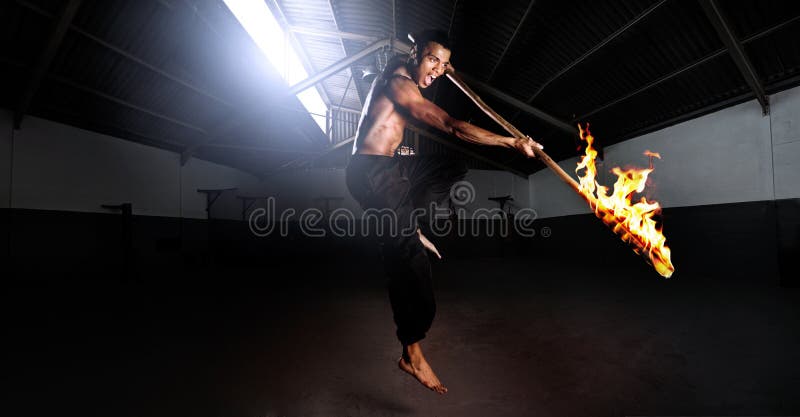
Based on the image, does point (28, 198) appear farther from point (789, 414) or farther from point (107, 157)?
point (789, 414)

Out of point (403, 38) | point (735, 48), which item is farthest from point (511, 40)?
point (735, 48)

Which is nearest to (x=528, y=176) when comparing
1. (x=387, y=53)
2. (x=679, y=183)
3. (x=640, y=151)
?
(x=640, y=151)

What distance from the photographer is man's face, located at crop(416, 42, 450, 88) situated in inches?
80.0

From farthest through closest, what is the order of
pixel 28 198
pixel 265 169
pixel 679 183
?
pixel 265 169 → pixel 679 183 → pixel 28 198

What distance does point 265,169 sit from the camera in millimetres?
13258

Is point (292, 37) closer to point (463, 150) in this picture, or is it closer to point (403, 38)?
point (403, 38)

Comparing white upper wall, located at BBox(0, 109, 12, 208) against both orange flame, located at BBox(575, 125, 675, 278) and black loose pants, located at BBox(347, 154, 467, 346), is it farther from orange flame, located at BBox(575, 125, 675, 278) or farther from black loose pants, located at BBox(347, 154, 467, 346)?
orange flame, located at BBox(575, 125, 675, 278)

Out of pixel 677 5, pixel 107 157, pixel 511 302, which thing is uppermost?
pixel 677 5

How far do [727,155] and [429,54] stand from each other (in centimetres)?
746

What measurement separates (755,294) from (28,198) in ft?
40.4

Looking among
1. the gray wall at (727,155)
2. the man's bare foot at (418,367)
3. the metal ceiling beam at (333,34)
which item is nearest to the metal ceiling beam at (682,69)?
the gray wall at (727,155)

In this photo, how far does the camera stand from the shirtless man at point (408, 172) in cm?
189

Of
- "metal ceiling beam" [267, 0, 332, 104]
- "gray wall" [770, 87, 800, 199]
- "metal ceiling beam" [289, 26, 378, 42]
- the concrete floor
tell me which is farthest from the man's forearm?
"metal ceiling beam" [267, 0, 332, 104]

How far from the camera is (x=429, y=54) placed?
203cm
